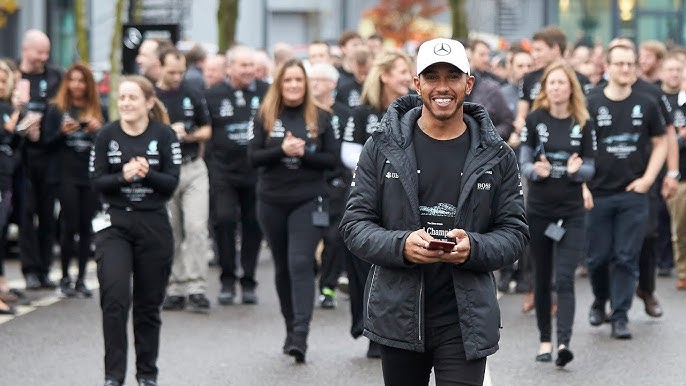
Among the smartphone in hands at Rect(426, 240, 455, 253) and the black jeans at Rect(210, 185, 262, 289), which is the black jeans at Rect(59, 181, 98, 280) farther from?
the smartphone in hands at Rect(426, 240, 455, 253)

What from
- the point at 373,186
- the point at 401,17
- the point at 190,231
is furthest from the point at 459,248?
the point at 401,17

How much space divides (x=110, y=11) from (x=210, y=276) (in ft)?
104

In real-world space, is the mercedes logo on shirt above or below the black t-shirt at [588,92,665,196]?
above

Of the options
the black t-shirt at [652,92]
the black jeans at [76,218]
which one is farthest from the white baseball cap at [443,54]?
the black jeans at [76,218]

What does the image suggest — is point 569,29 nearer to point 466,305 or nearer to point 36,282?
point 36,282

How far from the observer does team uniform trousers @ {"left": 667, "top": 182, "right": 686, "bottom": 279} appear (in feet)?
51.5

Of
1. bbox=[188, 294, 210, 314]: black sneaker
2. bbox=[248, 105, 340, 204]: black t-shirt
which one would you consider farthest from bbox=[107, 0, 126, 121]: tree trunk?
bbox=[248, 105, 340, 204]: black t-shirt

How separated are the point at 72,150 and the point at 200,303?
2013 millimetres

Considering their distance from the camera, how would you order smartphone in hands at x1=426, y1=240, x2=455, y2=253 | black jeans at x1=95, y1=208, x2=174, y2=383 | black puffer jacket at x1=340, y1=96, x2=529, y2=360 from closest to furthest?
smartphone in hands at x1=426, y1=240, x2=455, y2=253
black puffer jacket at x1=340, y1=96, x2=529, y2=360
black jeans at x1=95, y1=208, x2=174, y2=383

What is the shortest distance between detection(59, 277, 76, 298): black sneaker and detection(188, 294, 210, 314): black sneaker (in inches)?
53.0

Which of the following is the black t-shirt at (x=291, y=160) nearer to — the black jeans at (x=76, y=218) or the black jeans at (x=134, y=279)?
the black jeans at (x=134, y=279)

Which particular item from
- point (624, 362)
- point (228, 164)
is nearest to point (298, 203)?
point (624, 362)

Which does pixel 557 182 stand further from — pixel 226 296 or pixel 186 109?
pixel 226 296

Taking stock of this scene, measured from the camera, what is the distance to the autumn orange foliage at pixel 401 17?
1977 inches
